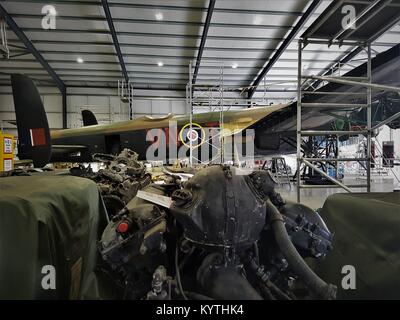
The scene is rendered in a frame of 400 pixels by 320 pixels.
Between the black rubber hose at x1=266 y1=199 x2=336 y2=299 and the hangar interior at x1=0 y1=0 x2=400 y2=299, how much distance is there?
22 millimetres

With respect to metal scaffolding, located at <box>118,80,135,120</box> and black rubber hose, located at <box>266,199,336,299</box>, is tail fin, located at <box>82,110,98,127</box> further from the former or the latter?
black rubber hose, located at <box>266,199,336,299</box>

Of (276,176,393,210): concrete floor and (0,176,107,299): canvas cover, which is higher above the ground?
(0,176,107,299): canvas cover

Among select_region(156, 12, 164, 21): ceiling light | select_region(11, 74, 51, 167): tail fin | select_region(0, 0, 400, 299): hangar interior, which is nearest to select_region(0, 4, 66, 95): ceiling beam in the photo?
select_region(0, 0, 400, 299): hangar interior

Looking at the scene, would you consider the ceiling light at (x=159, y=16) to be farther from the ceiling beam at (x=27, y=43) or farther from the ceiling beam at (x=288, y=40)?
the ceiling beam at (x=27, y=43)

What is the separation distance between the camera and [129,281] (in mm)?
1010

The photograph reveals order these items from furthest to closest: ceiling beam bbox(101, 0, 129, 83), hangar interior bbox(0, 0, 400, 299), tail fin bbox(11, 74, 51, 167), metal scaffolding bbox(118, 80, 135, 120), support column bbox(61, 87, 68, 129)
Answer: support column bbox(61, 87, 68, 129)
metal scaffolding bbox(118, 80, 135, 120)
ceiling beam bbox(101, 0, 129, 83)
tail fin bbox(11, 74, 51, 167)
hangar interior bbox(0, 0, 400, 299)

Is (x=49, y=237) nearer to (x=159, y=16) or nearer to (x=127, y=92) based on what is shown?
(x=159, y=16)

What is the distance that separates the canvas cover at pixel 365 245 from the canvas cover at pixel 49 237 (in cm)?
112

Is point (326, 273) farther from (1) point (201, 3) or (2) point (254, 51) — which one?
(2) point (254, 51)

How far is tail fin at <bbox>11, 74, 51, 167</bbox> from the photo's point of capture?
12.0 feet

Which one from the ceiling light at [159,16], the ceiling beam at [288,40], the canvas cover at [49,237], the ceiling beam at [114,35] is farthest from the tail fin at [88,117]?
the canvas cover at [49,237]

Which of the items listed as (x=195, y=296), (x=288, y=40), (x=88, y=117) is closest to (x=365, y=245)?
(x=195, y=296)

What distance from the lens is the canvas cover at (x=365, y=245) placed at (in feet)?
3.29

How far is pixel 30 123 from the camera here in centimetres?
372
